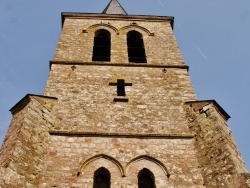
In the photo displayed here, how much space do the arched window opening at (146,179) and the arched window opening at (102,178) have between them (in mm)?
699

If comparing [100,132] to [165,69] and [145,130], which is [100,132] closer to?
[145,130]

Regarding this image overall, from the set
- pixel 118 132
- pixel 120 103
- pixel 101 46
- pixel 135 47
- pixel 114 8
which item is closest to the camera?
pixel 118 132

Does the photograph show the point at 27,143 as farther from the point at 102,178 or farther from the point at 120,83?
the point at 120,83

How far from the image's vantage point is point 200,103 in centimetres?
1040

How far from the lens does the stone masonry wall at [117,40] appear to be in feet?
44.6

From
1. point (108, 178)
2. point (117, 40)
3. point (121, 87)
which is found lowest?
point (108, 178)

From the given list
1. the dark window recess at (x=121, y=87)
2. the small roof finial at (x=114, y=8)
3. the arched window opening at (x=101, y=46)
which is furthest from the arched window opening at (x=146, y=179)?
the small roof finial at (x=114, y=8)

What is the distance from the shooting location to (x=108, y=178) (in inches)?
334

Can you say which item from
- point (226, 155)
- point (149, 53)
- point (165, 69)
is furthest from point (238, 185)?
point (149, 53)

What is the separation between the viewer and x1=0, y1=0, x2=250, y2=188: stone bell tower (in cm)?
821

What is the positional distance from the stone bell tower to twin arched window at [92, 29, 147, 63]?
648mm

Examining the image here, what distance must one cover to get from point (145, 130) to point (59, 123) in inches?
85.2

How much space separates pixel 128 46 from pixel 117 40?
0.63m

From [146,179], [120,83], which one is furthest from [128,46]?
[146,179]
